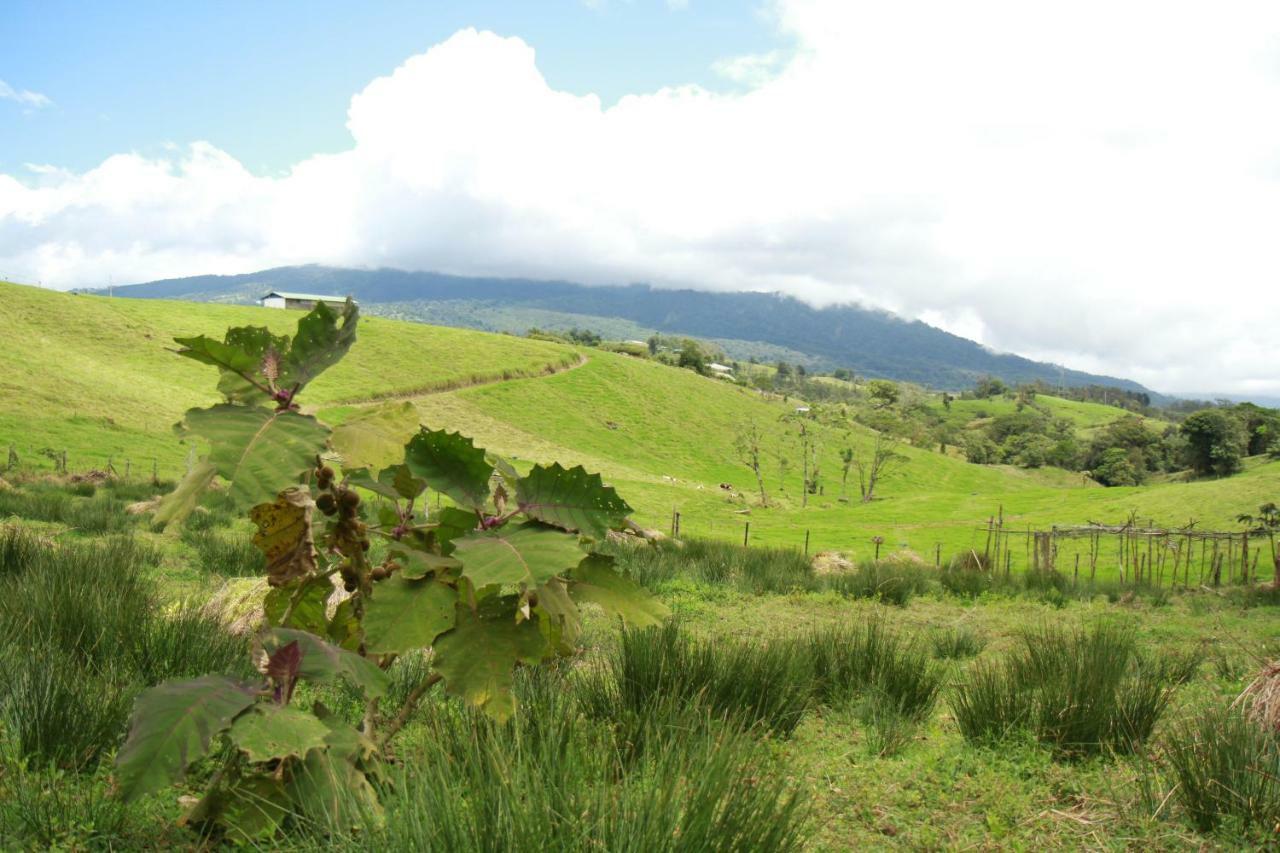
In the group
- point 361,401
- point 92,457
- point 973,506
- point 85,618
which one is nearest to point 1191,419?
point 973,506

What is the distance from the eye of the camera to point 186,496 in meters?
1.77

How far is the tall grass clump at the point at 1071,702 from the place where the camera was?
3.85m

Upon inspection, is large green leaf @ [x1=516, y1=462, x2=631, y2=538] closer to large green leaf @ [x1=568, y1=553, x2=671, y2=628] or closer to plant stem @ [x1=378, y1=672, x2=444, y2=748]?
large green leaf @ [x1=568, y1=553, x2=671, y2=628]

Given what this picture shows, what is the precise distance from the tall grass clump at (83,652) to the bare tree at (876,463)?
56.4m

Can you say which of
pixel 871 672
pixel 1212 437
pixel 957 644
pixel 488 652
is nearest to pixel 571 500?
pixel 488 652

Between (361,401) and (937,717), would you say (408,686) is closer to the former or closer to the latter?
(937,717)

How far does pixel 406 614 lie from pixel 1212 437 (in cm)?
6705

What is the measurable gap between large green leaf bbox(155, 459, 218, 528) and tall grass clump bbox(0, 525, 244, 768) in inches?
43.4

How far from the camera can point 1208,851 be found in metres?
2.71

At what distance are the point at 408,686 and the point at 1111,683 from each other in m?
3.39

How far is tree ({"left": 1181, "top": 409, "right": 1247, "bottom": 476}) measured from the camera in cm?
5425

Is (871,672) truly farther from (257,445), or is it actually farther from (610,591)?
(257,445)

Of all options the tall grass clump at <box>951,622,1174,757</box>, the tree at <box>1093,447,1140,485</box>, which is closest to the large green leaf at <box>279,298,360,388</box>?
the tall grass clump at <box>951,622,1174,757</box>

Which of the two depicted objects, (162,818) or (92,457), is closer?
(162,818)
